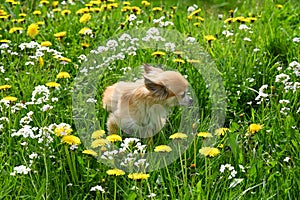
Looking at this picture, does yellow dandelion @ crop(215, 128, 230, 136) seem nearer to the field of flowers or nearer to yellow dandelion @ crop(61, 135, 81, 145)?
the field of flowers

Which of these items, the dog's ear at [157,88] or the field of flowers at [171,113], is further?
the dog's ear at [157,88]

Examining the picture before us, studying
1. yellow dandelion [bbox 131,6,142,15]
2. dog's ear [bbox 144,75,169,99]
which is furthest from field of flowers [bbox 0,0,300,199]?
dog's ear [bbox 144,75,169,99]

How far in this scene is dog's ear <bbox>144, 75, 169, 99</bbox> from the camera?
3.29 meters

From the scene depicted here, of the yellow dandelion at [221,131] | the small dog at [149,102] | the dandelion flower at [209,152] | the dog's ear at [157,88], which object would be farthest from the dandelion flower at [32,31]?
the dandelion flower at [209,152]

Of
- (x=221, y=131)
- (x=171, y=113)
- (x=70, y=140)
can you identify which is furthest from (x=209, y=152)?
(x=171, y=113)

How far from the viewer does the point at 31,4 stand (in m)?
5.67

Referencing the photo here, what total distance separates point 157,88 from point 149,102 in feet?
0.37

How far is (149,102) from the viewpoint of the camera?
11.1ft

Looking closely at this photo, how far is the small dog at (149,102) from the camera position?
3.36m

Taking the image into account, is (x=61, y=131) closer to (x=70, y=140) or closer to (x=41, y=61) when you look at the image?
(x=70, y=140)

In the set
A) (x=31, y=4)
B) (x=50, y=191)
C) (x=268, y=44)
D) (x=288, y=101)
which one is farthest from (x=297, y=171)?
(x=31, y=4)

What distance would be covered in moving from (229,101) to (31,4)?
2.54m

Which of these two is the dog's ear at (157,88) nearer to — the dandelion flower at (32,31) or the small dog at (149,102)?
the small dog at (149,102)

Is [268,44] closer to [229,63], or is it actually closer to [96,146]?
[229,63]
